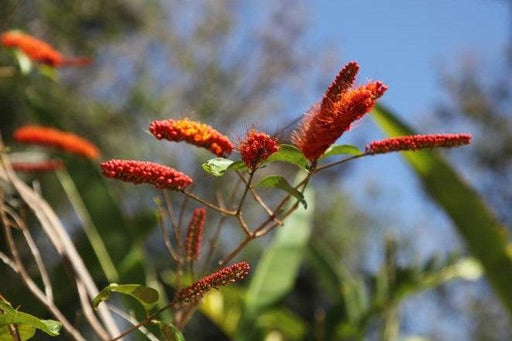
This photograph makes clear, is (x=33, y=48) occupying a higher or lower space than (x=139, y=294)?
higher

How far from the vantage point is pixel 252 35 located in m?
9.84

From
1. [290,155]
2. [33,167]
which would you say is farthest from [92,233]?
[290,155]

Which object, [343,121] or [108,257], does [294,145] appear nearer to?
[343,121]

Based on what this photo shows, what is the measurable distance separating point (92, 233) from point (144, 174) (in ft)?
3.04

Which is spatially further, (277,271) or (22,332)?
(277,271)

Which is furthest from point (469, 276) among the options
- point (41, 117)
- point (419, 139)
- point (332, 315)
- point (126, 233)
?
point (419, 139)

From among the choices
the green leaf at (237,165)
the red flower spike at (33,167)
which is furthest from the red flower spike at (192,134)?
the red flower spike at (33,167)

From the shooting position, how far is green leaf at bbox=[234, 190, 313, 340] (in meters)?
1.52

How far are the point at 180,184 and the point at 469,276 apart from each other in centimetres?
147

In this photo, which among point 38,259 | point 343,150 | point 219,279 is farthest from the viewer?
point 38,259

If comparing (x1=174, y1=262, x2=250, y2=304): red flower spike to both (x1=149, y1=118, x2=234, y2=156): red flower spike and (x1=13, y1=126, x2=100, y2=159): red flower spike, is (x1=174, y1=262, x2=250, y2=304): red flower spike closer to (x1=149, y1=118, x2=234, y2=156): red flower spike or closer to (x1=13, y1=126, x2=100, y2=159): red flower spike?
(x1=149, y1=118, x2=234, y2=156): red flower spike

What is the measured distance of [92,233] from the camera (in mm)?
1502

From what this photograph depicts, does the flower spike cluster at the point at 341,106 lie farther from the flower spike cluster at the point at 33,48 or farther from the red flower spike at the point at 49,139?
the flower spike cluster at the point at 33,48

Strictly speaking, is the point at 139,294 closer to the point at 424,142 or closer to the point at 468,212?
the point at 424,142
